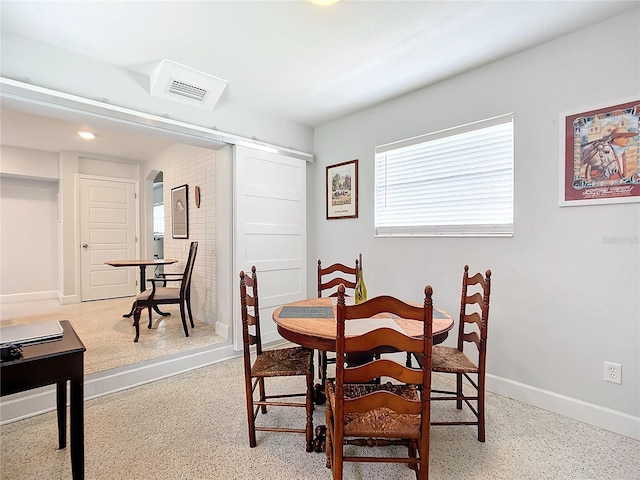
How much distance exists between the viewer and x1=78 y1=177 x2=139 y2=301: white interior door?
5.51 m

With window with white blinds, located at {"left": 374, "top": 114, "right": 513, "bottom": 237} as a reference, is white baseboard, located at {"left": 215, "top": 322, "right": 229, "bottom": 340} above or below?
below

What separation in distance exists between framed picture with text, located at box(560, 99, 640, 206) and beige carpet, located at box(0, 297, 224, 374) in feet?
10.9

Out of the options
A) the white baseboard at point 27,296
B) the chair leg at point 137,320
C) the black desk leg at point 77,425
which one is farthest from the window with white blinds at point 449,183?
the white baseboard at point 27,296

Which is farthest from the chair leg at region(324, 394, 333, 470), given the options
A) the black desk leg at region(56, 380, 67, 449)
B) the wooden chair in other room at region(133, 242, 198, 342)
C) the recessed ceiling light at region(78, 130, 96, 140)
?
the recessed ceiling light at region(78, 130, 96, 140)

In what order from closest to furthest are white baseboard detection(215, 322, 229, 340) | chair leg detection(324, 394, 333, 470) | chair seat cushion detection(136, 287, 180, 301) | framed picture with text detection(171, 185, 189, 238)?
chair leg detection(324, 394, 333, 470)
white baseboard detection(215, 322, 229, 340)
chair seat cushion detection(136, 287, 180, 301)
framed picture with text detection(171, 185, 189, 238)

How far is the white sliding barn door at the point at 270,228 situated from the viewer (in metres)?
3.24

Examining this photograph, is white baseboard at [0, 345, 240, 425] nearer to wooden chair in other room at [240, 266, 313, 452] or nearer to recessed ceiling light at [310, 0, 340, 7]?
wooden chair in other room at [240, 266, 313, 452]

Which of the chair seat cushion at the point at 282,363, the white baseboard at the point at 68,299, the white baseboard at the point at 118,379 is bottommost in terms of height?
the white baseboard at the point at 118,379

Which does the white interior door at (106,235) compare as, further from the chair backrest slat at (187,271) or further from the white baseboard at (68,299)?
the chair backrest slat at (187,271)

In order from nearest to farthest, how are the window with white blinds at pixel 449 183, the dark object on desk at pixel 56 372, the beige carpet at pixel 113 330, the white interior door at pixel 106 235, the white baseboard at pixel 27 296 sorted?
the dark object on desk at pixel 56 372 → the window with white blinds at pixel 449 183 → the beige carpet at pixel 113 330 → the white baseboard at pixel 27 296 → the white interior door at pixel 106 235

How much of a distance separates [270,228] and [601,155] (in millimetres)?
2802

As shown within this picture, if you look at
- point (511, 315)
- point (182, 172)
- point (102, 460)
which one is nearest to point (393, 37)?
point (511, 315)

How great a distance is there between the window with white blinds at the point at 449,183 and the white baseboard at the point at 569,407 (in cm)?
114

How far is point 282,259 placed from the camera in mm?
3635
